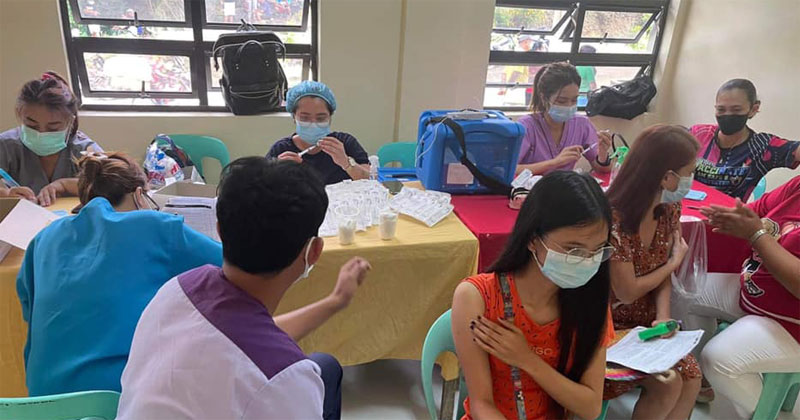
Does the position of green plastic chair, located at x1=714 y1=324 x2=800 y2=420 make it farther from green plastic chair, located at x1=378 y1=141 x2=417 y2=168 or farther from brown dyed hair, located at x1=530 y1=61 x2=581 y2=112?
green plastic chair, located at x1=378 y1=141 x2=417 y2=168

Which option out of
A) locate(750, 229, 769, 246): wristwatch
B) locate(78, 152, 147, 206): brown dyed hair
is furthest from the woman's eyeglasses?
locate(78, 152, 147, 206): brown dyed hair

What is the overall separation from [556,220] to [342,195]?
1.02 m

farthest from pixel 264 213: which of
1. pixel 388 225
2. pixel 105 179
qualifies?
pixel 388 225

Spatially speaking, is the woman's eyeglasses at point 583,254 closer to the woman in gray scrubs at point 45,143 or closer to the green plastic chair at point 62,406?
the green plastic chair at point 62,406

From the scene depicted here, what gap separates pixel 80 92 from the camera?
318 cm

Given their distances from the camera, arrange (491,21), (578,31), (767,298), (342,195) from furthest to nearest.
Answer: (578,31)
(491,21)
(342,195)
(767,298)

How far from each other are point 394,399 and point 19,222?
4.76 ft

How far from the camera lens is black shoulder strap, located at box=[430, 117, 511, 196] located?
2.09 m

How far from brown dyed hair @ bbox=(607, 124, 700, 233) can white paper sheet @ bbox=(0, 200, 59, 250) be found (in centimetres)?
188

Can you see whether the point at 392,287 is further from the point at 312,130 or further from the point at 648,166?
the point at 648,166

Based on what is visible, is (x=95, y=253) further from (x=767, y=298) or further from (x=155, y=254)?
(x=767, y=298)

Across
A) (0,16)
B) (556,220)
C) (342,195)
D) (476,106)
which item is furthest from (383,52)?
(556,220)

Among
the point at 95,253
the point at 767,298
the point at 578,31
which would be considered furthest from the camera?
the point at 578,31

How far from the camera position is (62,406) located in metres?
0.99
